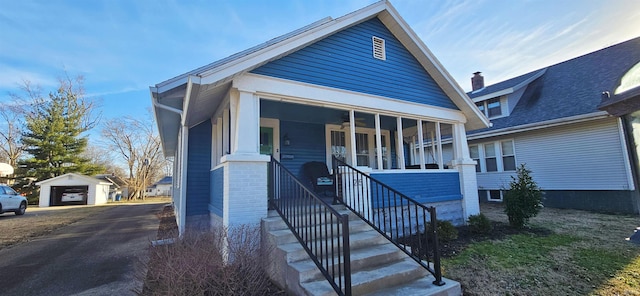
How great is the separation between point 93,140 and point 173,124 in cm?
3001

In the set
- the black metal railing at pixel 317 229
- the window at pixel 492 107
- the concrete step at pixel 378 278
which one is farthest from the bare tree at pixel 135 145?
the concrete step at pixel 378 278

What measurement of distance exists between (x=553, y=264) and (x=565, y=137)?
334 inches

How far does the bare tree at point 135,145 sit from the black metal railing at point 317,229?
32.8 m

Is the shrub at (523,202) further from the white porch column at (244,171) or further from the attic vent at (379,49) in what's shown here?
the white porch column at (244,171)

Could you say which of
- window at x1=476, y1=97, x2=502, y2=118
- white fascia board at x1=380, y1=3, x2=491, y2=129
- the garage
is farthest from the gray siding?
the garage

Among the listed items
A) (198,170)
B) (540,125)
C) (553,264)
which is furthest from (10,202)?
(540,125)

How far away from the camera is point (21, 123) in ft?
83.4

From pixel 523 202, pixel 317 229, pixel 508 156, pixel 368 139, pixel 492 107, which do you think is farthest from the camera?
pixel 492 107

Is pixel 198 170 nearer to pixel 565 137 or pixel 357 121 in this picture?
pixel 357 121

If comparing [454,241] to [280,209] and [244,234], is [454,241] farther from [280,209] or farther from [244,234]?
[244,234]

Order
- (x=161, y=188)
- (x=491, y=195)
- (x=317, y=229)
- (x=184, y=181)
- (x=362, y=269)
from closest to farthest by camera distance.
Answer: (x=362, y=269), (x=317, y=229), (x=184, y=181), (x=491, y=195), (x=161, y=188)

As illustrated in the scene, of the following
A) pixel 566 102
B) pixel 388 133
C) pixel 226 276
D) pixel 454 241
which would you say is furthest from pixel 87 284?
pixel 566 102

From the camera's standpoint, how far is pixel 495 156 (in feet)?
41.5

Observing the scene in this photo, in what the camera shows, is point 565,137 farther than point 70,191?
No
